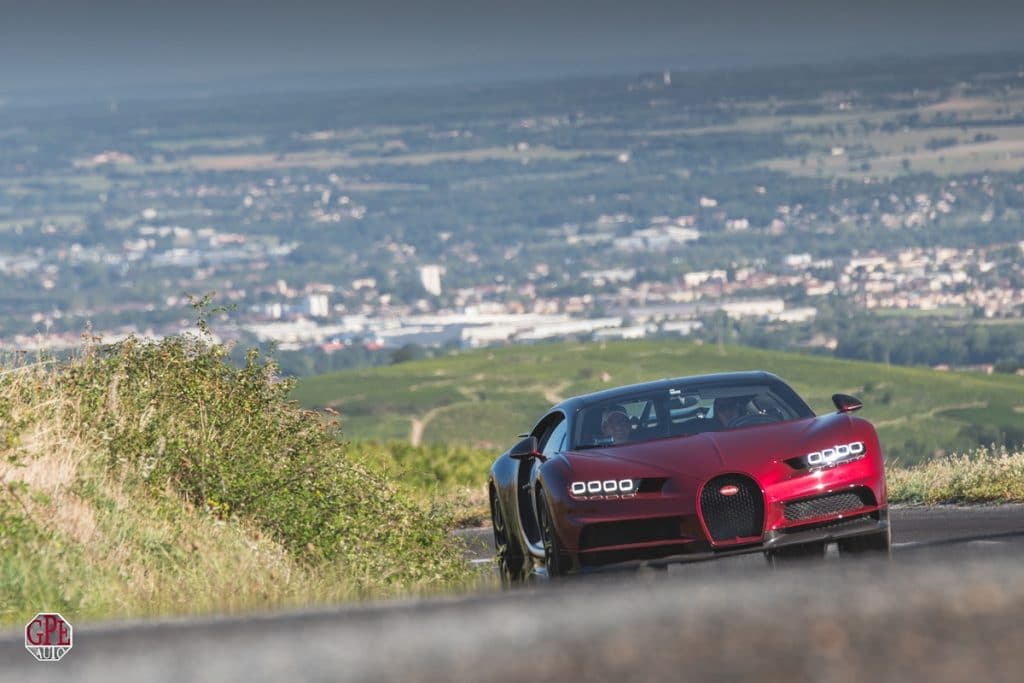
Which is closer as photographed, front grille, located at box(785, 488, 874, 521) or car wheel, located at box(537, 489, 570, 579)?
front grille, located at box(785, 488, 874, 521)

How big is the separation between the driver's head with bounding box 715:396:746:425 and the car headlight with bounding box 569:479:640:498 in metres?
1.27

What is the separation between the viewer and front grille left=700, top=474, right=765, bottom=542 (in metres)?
10.3

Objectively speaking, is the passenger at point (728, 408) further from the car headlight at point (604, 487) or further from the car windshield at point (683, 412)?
the car headlight at point (604, 487)

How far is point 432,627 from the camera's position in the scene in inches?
248

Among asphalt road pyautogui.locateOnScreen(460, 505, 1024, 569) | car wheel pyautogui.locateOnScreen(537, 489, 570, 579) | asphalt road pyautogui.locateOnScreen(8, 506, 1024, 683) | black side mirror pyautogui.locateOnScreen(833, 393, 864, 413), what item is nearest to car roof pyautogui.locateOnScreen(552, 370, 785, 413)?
black side mirror pyautogui.locateOnScreen(833, 393, 864, 413)

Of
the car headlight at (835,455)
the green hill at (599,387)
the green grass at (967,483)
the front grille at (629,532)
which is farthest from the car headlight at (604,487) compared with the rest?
the green hill at (599,387)

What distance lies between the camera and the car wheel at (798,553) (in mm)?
10625

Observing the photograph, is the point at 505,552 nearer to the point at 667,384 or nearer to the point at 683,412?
the point at 667,384

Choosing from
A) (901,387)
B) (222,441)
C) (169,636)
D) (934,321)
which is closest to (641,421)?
(222,441)

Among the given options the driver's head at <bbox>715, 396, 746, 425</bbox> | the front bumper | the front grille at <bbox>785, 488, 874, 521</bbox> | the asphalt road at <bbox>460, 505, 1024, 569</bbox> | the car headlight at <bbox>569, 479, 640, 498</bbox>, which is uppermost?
the driver's head at <bbox>715, 396, 746, 425</bbox>

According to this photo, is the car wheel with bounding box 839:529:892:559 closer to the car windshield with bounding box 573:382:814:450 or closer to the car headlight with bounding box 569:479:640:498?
the car windshield with bounding box 573:382:814:450

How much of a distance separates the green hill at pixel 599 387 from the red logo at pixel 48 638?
2432 inches

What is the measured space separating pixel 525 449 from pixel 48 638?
17.9ft

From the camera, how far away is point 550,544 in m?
11.1
